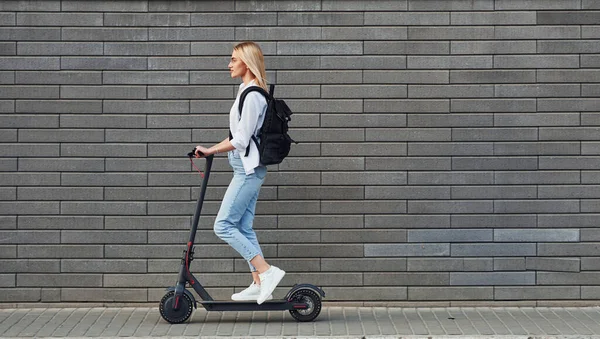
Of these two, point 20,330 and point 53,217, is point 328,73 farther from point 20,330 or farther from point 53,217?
point 20,330

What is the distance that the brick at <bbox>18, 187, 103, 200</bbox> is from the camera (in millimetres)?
8633

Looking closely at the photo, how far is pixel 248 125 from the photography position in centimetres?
764

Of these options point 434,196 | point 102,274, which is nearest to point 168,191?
point 102,274

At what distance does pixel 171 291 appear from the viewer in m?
7.93

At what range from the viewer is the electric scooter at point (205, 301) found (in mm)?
7879

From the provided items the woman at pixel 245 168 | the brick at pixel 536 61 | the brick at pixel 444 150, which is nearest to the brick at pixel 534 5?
the brick at pixel 536 61

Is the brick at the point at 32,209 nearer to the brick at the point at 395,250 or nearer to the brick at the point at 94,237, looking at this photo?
the brick at the point at 94,237

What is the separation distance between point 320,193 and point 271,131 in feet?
3.60

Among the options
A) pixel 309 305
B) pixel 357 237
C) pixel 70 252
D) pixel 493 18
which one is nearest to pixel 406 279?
pixel 357 237

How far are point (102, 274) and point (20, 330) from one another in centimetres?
104

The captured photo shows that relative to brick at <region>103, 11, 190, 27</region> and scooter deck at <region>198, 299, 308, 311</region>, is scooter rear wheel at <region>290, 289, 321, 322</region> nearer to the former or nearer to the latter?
scooter deck at <region>198, 299, 308, 311</region>

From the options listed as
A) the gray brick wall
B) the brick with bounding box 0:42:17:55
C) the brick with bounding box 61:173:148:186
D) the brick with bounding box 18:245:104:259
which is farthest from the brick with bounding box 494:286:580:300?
the brick with bounding box 0:42:17:55

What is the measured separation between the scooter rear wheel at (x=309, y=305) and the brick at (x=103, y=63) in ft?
7.52

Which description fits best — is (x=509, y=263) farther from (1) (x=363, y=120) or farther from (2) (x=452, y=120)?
(1) (x=363, y=120)
